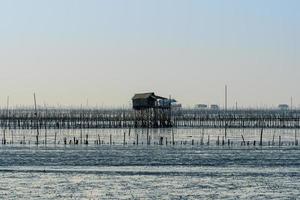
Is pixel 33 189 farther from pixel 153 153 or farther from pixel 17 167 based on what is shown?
pixel 153 153

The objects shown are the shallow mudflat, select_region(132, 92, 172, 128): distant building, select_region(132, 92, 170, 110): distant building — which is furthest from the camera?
select_region(132, 92, 172, 128): distant building

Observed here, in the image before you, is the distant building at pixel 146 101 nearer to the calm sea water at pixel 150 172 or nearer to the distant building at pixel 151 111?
the distant building at pixel 151 111

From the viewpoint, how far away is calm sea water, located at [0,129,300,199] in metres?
45.8

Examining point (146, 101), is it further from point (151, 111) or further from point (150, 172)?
point (150, 172)

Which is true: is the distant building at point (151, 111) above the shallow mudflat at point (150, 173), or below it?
above

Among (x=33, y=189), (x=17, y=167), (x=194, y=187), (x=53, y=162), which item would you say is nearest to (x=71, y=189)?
(x=33, y=189)

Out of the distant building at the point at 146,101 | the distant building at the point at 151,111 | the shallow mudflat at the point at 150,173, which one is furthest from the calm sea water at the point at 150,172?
the distant building at the point at 151,111

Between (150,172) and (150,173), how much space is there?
0.72m

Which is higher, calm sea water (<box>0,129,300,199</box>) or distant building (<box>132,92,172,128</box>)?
distant building (<box>132,92,172,128</box>)

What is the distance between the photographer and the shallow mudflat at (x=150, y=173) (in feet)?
150

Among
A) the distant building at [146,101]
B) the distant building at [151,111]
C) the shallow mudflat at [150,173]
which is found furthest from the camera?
the distant building at [151,111]

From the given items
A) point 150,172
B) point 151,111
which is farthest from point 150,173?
point 151,111

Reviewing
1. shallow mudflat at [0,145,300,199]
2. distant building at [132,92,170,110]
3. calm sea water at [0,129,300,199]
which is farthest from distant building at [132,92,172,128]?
shallow mudflat at [0,145,300,199]

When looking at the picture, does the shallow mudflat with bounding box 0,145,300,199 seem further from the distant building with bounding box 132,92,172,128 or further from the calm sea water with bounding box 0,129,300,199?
the distant building with bounding box 132,92,172,128
